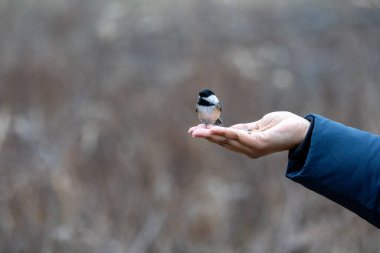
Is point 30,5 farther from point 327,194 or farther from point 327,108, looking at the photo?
point 327,194

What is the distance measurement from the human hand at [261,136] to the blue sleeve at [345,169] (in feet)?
0.24

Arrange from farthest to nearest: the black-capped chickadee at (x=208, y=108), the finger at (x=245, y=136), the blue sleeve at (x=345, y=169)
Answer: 1. the black-capped chickadee at (x=208, y=108)
2. the finger at (x=245, y=136)
3. the blue sleeve at (x=345, y=169)

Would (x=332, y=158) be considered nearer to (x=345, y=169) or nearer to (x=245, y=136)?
(x=345, y=169)

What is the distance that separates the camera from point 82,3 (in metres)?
4.42

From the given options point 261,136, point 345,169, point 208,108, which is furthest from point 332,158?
point 208,108

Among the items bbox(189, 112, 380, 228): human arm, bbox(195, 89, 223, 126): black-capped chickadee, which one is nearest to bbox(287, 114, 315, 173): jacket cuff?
bbox(189, 112, 380, 228): human arm

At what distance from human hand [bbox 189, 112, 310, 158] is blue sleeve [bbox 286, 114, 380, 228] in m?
0.07

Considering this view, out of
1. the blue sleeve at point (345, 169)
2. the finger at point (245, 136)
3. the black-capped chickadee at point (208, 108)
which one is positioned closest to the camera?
the blue sleeve at point (345, 169)

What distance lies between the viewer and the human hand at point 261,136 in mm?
1337

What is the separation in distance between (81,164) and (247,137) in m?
2.91

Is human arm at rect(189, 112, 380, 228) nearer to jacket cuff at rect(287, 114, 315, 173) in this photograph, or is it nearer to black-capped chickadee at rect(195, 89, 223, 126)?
jacket cuff at rect(287, 114, 315, 173)

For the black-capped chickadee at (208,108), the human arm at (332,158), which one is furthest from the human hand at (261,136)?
the black-capped chickadee at (208,108)

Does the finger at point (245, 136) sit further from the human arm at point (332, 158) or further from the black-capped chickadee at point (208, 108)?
the black-capped chickadee at point (208, 108)

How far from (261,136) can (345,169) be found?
25cm
